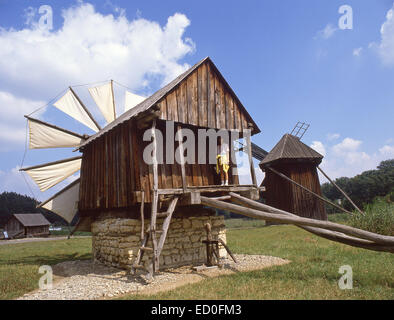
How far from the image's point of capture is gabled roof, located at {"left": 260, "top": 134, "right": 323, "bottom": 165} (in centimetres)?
2358

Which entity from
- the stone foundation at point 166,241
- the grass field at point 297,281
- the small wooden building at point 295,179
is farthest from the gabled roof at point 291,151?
the stone foundation at point 166,241

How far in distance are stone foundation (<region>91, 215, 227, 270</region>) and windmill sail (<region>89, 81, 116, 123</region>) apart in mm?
6349

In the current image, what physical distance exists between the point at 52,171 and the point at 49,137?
169cm

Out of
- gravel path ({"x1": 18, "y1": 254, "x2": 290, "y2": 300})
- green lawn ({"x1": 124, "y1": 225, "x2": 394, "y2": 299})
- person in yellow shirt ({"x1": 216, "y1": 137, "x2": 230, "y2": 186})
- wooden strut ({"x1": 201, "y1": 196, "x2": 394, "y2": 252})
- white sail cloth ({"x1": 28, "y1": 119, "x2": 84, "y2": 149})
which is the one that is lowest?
gravel path ({"x1": 18, "y1": 254, "x2": 290, "y2": 300})

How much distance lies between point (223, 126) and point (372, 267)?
6.40 m

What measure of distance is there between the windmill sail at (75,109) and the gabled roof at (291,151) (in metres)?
15.1

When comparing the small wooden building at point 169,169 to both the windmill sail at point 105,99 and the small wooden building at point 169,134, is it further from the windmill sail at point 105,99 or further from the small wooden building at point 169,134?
the windmill sail at point 105,99

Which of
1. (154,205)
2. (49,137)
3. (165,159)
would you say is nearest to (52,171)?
(49,137)

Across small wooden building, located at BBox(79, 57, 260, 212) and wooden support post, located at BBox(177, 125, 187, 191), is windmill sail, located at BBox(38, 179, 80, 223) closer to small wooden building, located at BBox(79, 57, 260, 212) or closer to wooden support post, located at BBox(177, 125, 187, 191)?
small wooden building, located at BBox(79, 57, 260, 212)

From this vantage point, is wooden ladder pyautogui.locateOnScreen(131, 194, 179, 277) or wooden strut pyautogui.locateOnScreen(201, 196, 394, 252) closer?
wooden strut pyautogui.locateOnScreen(201, 196, 394, 252)

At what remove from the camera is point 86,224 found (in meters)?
14.0

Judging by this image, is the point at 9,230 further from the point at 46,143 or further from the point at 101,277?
the point at 101,277

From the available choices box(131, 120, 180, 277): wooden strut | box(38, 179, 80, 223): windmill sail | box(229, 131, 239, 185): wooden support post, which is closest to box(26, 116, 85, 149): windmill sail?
box(38, 179, 80, 223): windmill sail

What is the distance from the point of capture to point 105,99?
1570cm
